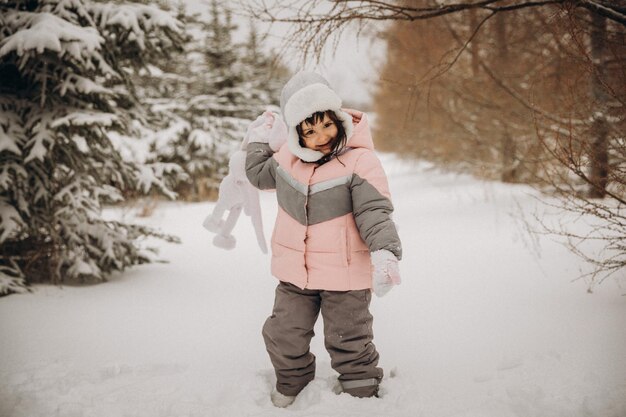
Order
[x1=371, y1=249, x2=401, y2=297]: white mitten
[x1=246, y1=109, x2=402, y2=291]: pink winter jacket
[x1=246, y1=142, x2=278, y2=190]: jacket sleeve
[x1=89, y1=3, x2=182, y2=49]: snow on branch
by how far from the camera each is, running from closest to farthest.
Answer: [x1=371, y1=249, x2=401, y2=297]: white mitten
[x1=246, y1=109, x2=402, y2=291]: pink winter jacket
[x1=246, y1=142, x2=278, y2=190]: jacket sleeve
[x1=89, y1=3, x2=182, y2=49]: snow on branch

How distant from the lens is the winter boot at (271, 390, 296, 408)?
2.04m

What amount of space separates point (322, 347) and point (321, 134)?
4.65ft

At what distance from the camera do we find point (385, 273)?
5.87ft

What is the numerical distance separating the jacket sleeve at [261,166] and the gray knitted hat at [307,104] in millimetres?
220

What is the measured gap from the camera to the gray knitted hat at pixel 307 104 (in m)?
1.98

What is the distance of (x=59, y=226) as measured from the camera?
385 centimetres

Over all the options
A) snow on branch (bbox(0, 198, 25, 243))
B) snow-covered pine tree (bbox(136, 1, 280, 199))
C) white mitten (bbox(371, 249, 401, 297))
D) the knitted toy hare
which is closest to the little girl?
white mitten (bbox(371, 249, 401, 297))

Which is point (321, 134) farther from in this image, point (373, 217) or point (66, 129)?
point (66, 129)

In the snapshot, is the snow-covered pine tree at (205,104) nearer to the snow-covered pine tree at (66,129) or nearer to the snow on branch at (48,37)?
the snow-covered pine tree at (66,129)

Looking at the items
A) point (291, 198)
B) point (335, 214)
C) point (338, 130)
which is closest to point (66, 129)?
point (291, 198)

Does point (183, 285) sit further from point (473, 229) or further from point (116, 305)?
point (473, 229)

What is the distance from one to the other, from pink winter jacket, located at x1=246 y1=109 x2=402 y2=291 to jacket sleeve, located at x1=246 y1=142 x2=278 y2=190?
136mm

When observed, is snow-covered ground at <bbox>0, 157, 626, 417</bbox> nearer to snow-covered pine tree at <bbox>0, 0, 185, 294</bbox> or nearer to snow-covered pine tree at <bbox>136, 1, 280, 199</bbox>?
snow-covered pine tree at <bbox>0, 0, 185, 294</bbox>

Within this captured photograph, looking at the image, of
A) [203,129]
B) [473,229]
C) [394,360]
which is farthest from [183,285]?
[203,129]
